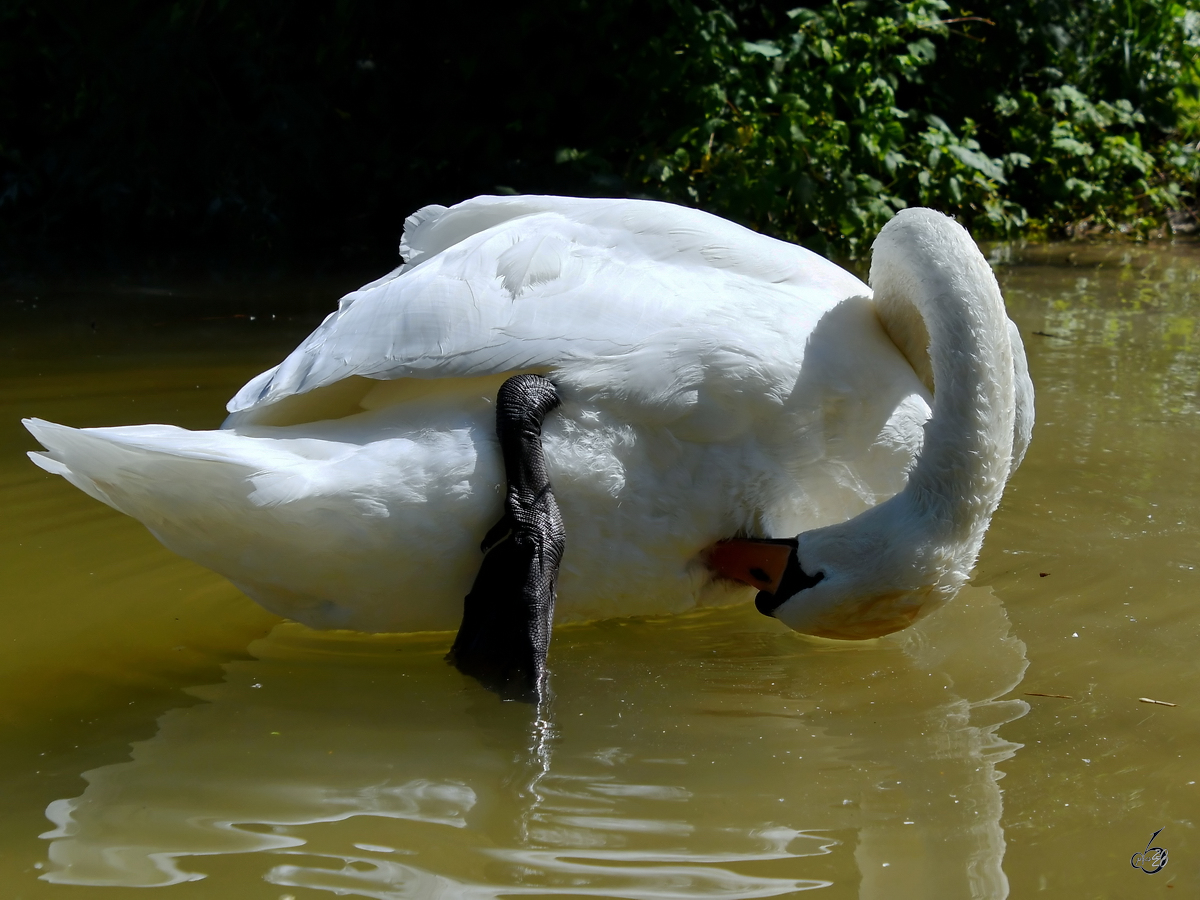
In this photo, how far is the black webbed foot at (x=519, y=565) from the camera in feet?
8.68

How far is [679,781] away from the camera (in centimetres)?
227

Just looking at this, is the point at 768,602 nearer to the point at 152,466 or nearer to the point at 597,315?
the point at 597,315

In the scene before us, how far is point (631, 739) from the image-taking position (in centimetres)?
247

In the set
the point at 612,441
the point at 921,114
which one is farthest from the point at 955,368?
the point at 921,114

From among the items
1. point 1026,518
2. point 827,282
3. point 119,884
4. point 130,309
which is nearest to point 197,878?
point 119,884

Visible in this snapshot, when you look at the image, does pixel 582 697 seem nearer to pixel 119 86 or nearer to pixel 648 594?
pixel 648 594

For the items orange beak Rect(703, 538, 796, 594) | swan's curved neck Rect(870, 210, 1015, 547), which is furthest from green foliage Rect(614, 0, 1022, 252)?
orange beak Rect(703, 538, 796, 594)

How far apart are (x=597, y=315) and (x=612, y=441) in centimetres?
28

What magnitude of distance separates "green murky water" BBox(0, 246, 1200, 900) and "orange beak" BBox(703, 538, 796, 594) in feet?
0.74

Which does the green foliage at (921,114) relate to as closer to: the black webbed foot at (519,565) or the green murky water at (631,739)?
the green murky water at (631,739)

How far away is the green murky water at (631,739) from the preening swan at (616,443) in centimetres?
23

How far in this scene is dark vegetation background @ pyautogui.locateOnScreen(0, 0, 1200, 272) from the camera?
799 centimetres

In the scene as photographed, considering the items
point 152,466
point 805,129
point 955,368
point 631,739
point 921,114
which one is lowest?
point 631,739

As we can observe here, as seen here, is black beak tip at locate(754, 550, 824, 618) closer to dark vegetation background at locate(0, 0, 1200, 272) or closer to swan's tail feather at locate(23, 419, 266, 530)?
swan's tail feather at locate(23, 419, 266, 530)
